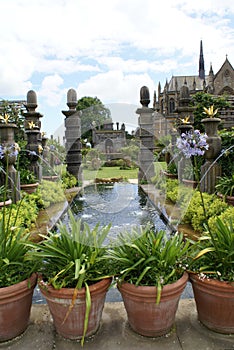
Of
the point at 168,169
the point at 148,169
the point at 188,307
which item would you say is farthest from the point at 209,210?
the point at 148,169

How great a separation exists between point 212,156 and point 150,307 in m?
4.07

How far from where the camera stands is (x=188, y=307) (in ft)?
7.71

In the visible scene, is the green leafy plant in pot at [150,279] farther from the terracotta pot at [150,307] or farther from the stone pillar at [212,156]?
the stone pillar at [212,156]

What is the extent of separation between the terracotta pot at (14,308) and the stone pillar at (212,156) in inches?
167

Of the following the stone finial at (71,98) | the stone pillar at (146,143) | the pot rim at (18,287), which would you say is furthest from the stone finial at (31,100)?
the pot rim at (18,287)

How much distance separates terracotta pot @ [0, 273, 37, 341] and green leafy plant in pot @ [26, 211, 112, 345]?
0.41 ft

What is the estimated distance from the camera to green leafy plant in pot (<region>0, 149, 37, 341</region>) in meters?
1.95

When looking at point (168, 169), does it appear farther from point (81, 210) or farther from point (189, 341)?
point (189, 341)

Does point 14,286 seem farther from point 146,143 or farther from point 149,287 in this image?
point 146,143

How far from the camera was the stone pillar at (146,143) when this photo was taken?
9676 mm

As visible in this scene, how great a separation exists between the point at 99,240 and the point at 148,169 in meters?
7.92

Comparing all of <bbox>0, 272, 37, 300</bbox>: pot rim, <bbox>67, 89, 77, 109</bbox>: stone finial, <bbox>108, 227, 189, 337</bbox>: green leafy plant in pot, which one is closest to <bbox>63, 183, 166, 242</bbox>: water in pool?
<bbox>108, 227, 189, 337</bbox>: green leafy plant in pot

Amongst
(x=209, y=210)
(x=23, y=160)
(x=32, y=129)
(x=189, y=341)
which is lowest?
(x=189, y=341)

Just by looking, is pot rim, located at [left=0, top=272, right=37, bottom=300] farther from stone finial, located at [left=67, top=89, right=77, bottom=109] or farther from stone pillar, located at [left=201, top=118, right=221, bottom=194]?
stone finial, located at [left=67, top=89, right=77, bottom=109]
